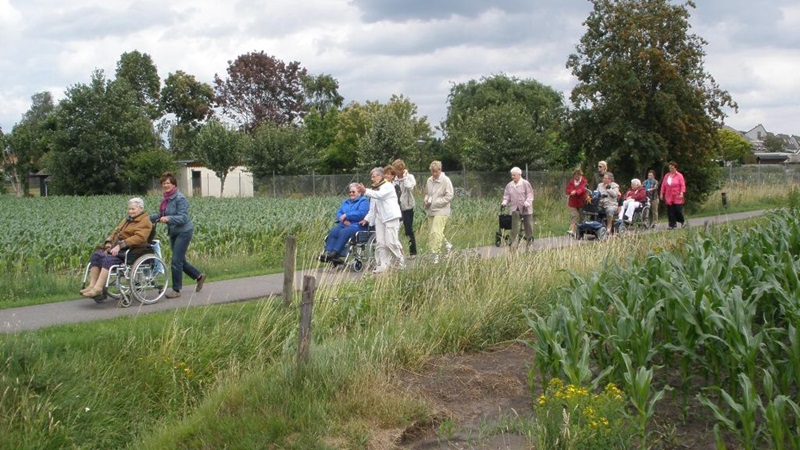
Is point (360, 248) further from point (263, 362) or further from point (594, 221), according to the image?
point (594, 221)

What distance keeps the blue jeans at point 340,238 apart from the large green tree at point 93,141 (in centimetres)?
Answer: 4393

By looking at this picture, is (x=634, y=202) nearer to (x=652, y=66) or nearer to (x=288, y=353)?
(x=652, y=66)

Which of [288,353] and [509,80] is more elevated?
[509,80]

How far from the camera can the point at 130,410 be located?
821 centimetres

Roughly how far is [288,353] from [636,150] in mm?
20590

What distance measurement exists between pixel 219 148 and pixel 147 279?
4379 centimetres

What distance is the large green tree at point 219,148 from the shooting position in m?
53.8

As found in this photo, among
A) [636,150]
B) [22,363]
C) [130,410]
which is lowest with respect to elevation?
[130,410]

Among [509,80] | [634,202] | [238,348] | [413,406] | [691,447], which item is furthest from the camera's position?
[509,80]

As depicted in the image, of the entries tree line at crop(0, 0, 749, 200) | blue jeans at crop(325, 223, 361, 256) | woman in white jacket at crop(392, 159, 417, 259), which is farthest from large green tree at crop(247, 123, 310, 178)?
blue jeans at crop(325, 223, 361, 256)

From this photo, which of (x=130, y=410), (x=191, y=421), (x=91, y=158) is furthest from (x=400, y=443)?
(x=91, y=158)

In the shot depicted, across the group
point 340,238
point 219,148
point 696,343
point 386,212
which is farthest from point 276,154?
point 696,343

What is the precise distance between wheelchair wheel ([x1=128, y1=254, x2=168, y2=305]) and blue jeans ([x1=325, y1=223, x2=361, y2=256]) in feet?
11.3

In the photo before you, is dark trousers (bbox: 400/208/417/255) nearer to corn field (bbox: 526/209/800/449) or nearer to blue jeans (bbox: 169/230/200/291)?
blue jeans (bbox: 169/230/200/291)
